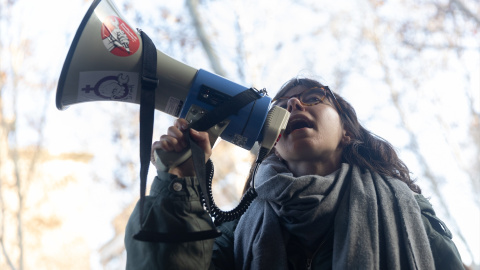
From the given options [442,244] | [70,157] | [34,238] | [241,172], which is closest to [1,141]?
[70,157]

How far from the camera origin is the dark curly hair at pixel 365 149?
49.3 inches

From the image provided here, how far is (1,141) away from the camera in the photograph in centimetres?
306

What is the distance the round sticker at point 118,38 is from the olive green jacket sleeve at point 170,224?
12.0 inches

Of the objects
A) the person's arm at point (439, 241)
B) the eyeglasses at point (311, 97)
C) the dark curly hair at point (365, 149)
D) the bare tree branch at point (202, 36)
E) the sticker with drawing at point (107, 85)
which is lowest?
→ the person's arm at point (439, 241)

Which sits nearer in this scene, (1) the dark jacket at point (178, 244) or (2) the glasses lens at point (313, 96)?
(1) the dark jacket at point (178, 244)

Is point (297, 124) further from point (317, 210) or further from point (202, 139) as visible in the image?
point (202, 139)

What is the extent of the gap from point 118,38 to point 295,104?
0.57 metres

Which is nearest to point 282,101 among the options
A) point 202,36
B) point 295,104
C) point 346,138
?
point 295,104

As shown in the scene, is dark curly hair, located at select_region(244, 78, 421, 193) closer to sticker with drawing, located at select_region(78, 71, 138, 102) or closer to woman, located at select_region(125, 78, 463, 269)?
woman, located at select_region(125, 78, 463, 269)

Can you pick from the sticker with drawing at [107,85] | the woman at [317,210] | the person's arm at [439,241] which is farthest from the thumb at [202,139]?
the person's arm at [439,241]

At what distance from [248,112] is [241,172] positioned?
2.03 metres

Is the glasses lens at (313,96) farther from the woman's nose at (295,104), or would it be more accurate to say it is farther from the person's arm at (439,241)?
the person's arm at (439,241)

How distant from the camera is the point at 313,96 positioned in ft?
4.35

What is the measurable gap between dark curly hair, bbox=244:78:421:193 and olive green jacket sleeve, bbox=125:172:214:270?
47cm
